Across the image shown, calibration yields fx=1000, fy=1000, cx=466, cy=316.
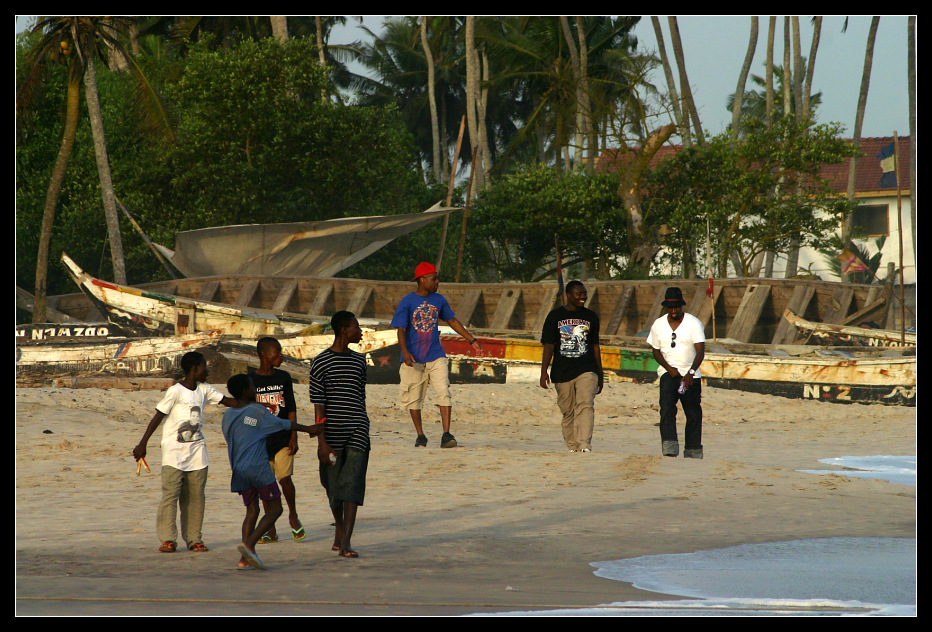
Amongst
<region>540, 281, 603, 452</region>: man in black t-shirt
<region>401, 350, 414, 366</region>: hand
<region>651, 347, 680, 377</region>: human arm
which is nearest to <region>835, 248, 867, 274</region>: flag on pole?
<region>651, 347, 680, 377</region>: human arm

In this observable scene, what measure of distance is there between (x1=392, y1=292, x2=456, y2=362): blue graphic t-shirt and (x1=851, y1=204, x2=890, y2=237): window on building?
29.1m

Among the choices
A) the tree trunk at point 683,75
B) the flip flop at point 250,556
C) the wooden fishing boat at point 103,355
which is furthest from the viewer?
the tree trunk at point 683,75

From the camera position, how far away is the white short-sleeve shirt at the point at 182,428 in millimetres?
5062

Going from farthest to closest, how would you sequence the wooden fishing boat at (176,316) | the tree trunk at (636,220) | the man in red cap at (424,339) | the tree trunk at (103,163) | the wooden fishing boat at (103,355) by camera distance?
the tree trunk at (636,220) → the tree trunk at (103,163) → the wooden fishing boat at (176,316) → the wooden fishing boat at (103,355) → the man in red cap at (424,339)

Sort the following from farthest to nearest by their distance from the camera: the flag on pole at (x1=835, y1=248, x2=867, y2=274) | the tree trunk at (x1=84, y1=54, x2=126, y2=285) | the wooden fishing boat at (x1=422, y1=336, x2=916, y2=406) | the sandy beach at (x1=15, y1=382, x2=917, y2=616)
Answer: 1. the tree trunk at (x1=84, y1=54, x2=126, y2=285)
2. the flag on pole at (x1=835, y1=248, x2=867, y2=274)
3. the wooden fishing boat at (x1=422, y1=336, x2=916, y2=406)
4. the sandy beach at (x1=15, y1=382, x2=917, y2=616)

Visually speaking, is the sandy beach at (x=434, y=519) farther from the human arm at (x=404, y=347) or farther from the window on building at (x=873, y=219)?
the window on building at (x=873, y=219)

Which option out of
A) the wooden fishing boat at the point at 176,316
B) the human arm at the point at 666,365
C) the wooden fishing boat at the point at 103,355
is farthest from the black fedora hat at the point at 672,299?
the wooden fishing boat at the point at 103,355

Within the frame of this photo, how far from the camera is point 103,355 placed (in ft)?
52.0

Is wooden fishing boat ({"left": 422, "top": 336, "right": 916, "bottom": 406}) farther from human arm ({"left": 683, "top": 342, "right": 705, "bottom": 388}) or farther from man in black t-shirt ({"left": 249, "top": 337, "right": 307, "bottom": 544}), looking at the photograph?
man in black t-shirt ({"left": 249, "top": 337, "right": 307, "bottom": 544})

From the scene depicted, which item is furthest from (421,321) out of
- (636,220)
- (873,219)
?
(873,219)

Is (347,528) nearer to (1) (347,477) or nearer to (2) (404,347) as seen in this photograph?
(1) (347,477)

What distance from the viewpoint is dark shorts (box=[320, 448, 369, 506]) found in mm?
4926
